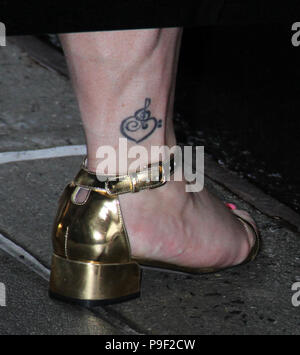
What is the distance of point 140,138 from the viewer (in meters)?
1.39

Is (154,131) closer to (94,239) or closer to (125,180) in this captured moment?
(125,180)

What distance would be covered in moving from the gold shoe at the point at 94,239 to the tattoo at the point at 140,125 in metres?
0.07

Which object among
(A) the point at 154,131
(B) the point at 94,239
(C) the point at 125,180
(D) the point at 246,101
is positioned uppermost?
(D) the point at 246,101

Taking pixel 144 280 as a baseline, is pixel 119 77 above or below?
above

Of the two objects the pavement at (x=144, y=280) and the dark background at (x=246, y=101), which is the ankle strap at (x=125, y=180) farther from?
the dark background at (x=246, y=101)

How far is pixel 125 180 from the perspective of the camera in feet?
4.54

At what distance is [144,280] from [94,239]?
8.1 inches

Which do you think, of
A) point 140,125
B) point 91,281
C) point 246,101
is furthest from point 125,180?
point 246,101

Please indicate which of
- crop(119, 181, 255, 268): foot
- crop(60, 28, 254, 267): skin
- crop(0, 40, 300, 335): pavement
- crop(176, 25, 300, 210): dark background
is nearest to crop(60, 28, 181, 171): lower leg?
crop(60, 28, 254, 267): skin

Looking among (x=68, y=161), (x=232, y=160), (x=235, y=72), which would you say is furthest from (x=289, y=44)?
(x=68, y=161)

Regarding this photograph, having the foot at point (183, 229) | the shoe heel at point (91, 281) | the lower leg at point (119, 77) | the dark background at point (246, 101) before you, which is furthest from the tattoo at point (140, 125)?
the dark background at point (246, 101)

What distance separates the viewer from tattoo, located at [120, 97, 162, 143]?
1.36 meters

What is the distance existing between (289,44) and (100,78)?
1745mm
